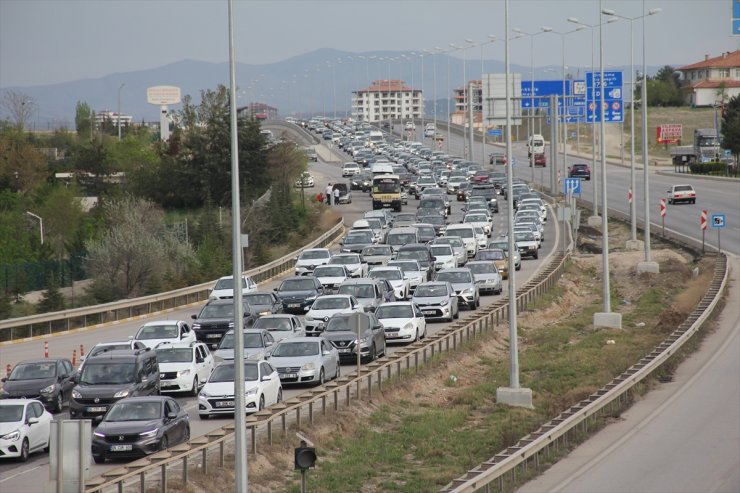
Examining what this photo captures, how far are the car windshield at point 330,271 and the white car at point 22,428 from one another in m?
24.8

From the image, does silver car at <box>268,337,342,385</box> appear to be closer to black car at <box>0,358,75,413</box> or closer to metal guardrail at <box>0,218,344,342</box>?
black car at <box>0,358,75,413</box>

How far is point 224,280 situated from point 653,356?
20148 millimetres

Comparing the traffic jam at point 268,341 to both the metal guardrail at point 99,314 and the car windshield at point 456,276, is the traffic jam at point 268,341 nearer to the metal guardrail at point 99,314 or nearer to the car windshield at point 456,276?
the car windshield at point 456,276

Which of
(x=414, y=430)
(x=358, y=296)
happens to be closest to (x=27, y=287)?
(x=358, y=296)

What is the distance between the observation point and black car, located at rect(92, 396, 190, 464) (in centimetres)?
2320

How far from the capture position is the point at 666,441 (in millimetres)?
24859

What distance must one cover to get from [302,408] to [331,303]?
12.1 meters

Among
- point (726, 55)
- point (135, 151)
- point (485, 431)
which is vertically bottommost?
point (485, 431)

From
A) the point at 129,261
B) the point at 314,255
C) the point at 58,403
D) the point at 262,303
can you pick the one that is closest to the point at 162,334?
the point at 262,303

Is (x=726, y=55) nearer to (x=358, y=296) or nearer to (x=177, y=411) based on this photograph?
(x=358, y=296)

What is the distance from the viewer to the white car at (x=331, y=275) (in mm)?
49000

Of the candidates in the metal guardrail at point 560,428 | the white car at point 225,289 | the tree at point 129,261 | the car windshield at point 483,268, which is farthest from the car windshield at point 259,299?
the tree at point 129,261

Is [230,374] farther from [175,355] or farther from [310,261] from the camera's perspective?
[310,261]

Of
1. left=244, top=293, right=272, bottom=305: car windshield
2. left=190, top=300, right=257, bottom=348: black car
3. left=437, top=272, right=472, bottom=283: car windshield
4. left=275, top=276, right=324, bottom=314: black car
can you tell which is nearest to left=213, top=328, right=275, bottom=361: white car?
left=190, top=300, right=257, bottom=348: black car
